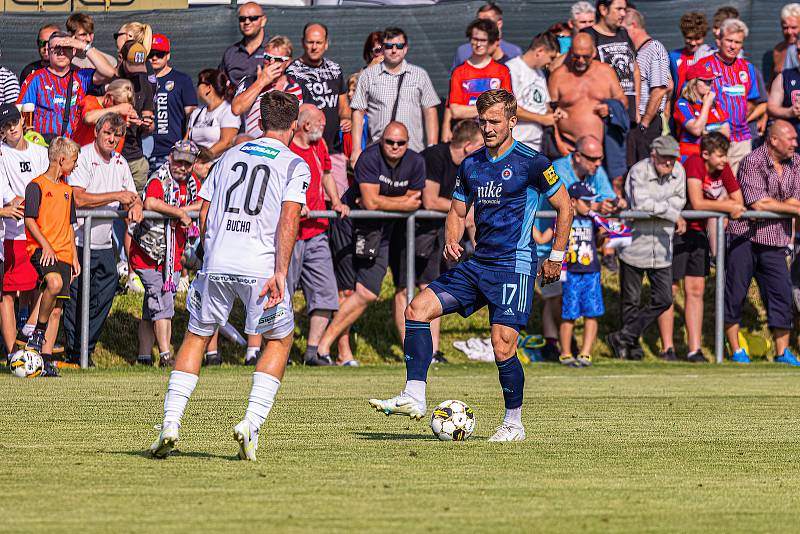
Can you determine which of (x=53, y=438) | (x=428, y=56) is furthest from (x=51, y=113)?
(x=53, y=438)

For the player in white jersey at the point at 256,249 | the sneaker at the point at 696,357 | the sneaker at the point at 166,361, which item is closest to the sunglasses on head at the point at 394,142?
the sneaker at the point at 166,361

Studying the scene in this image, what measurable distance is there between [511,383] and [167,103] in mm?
7992

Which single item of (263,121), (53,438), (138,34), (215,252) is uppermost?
(138,34)

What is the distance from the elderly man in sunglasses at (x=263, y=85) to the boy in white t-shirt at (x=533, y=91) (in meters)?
2.42

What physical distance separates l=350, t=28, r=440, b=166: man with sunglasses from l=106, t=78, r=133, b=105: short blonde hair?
2490 mm

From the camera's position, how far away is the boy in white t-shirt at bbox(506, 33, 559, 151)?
1580 centimetres

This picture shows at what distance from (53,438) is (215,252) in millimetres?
1811

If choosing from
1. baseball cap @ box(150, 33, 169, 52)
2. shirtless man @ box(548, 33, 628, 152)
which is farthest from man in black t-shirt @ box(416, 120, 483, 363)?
baseball cap @ box(150, 33, 169, 52)

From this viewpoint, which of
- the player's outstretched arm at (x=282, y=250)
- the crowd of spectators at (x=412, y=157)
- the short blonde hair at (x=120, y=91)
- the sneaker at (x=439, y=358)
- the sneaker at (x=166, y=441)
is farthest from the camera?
the sneaker at (x=439, y=358)

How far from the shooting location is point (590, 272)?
1531cm

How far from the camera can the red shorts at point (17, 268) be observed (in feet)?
45.5

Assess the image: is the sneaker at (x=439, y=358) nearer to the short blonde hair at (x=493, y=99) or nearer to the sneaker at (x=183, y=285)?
the sneaker at (x=183, y=285)

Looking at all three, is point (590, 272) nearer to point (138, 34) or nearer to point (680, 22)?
point (680, 22)

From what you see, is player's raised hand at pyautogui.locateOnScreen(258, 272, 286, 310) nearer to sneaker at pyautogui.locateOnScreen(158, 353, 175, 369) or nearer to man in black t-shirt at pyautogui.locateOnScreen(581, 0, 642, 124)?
sneaker at pyautogui.locateOnScreen(158, 353, 175, 369)
